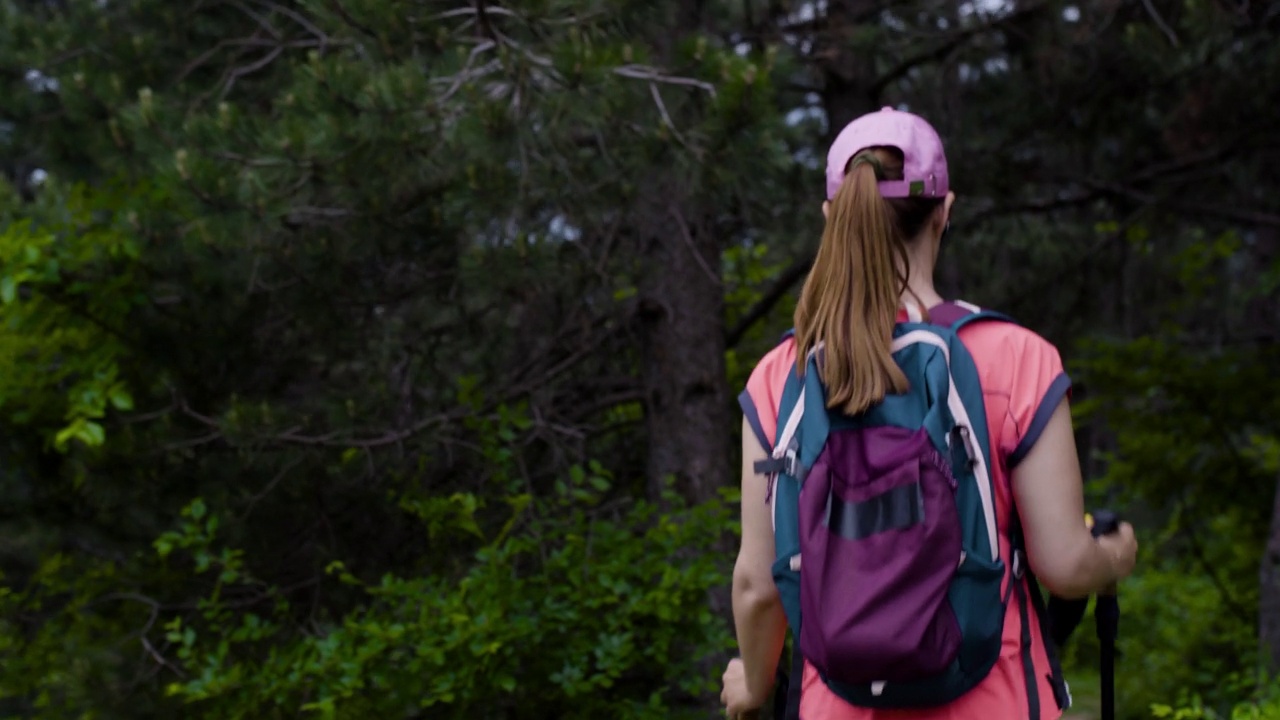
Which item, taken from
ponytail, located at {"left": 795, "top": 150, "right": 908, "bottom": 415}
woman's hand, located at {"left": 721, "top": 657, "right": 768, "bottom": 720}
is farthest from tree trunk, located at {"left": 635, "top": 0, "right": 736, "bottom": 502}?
ponytail, located at {"left": 795, "top": 150, "right": 908, "bottom": 415}

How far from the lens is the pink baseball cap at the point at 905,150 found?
1846 mm

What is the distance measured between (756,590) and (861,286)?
1.59 ft

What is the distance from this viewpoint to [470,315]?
595cm

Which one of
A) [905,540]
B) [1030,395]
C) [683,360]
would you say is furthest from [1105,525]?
[683,360]

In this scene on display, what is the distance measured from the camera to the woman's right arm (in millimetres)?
1723

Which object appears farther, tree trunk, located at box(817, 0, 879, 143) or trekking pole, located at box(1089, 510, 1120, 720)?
tree trunk, located at box(817, 0, 879, 143)

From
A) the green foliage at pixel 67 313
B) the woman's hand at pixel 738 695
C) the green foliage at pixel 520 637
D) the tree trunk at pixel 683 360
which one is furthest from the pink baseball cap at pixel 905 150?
the tree trunk at pixel 683 360

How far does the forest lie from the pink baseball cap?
7.14 feet

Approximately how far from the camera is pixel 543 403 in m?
5.89

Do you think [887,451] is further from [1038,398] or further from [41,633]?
[41,633]

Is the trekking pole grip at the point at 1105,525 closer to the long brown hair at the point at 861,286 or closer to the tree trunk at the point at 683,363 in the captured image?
the long brown hair at the point at 861,286

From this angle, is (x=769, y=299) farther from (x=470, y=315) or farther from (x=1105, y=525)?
(x=1105, y=525)

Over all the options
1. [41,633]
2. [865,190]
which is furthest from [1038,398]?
[41,633]

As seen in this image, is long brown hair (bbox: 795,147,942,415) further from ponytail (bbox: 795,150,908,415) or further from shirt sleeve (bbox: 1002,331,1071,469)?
shirt sleeve (bbox: 1002,331,1071,469)
